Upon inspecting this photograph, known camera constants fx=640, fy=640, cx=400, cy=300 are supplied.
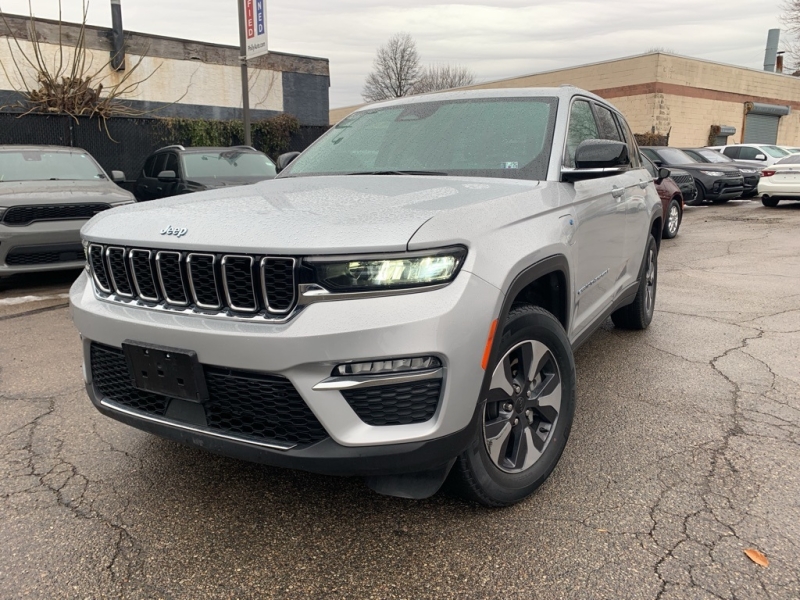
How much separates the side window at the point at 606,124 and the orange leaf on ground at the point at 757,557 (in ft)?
8.73

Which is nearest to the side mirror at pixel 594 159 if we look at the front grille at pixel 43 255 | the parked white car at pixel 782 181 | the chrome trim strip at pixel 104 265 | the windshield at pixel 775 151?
the chrome trim strip at pixel 104 265

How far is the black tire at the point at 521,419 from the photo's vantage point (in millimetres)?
2436

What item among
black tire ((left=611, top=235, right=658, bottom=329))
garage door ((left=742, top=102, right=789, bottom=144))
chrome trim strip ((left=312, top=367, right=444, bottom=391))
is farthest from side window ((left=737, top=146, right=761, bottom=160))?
chrome trim strip ((left=312, top=367, right=444, bottom=391))

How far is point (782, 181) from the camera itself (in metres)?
15.2

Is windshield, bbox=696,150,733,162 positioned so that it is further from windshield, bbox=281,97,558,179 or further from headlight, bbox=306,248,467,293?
headlight, bbox=306,248,467,293

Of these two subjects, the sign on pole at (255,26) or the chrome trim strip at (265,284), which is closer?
the chrome trim strip at (265,284)

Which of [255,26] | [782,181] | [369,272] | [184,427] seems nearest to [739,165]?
[782,181]

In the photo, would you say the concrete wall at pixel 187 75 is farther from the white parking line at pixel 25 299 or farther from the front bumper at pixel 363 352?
the front bumper at pixel 363 352

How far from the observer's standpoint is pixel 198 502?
271cm

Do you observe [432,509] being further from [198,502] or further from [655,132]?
[655,132]

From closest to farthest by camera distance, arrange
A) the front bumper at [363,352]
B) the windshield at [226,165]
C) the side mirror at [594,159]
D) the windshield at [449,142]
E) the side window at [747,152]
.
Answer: the front bumper at [363,352]
the side mirror at [594,159]
the windshield at [449,142]
the windshield at [226,165]
the side window at [747,152]

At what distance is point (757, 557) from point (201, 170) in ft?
28.7

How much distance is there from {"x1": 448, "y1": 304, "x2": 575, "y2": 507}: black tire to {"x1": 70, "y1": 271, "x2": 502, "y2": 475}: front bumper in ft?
0.63

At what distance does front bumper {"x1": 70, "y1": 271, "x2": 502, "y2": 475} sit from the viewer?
2041mm
